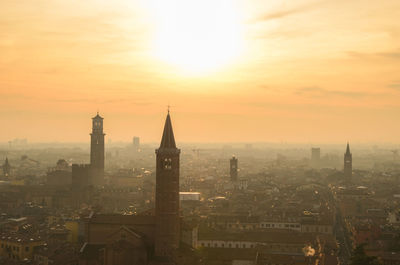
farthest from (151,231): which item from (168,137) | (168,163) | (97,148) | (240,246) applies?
(97,148)

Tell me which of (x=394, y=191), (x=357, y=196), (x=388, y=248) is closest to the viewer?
(x=388, y=248)

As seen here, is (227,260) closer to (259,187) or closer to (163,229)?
(163,229)

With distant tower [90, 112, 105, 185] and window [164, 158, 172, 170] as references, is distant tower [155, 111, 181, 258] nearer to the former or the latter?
window [164, 158, 172, 170]

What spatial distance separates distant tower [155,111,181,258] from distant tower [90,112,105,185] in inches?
2584

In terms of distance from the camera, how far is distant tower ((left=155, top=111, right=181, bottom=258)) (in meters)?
41.0

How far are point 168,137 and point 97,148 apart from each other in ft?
217

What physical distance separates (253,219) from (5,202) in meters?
34.4

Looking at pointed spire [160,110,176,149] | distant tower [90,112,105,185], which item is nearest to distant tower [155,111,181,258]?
pointed spire [160,110,176,149]

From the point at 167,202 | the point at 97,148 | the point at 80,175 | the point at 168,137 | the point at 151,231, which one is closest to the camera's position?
the point at 167,202

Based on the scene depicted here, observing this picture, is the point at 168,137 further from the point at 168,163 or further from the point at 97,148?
the point at 97,148

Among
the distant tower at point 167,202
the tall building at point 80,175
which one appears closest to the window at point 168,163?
the distant tower at point 167,202

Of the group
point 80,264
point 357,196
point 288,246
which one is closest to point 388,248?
point 288,246

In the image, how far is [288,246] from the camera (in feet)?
169

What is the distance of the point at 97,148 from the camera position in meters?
107
